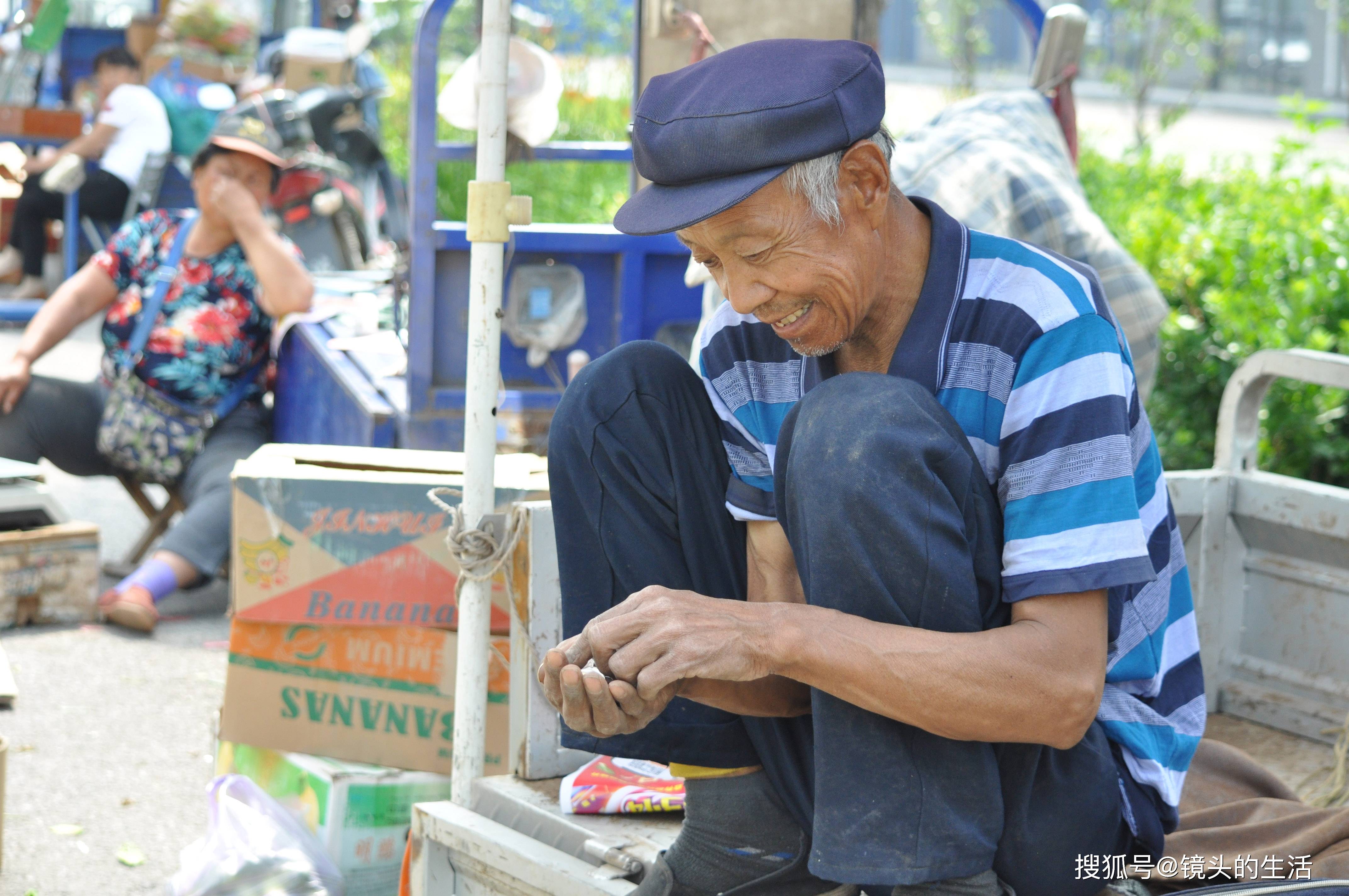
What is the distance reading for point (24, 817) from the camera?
8.71 feet

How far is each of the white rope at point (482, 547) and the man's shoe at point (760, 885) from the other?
1.75ft

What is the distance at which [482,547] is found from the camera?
78.8 inches

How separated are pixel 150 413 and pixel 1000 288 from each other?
318 cm

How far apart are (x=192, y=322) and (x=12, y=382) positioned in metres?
0.59

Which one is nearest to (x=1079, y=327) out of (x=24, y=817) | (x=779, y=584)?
(x=779, y=584)

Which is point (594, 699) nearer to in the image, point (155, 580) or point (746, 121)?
point (746, 121)

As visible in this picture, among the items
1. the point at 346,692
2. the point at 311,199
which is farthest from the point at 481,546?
the point at 311,199

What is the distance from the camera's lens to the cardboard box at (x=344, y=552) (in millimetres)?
2324

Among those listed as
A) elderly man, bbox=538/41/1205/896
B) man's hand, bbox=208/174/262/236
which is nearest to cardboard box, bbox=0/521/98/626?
man's hand, bbox=208/174/262/236

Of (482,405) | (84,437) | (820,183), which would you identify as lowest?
(84,437)

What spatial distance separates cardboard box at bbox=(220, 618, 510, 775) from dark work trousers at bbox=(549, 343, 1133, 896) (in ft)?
2.45

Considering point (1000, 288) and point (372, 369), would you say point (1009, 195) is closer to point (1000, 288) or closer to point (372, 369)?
point (1000, 288)

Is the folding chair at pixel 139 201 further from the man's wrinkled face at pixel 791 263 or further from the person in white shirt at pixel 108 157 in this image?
the man's wrinkled face at pixel 791 263

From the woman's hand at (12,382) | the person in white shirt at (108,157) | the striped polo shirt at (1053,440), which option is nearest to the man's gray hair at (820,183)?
the striped polo shirt at (1053,440)
